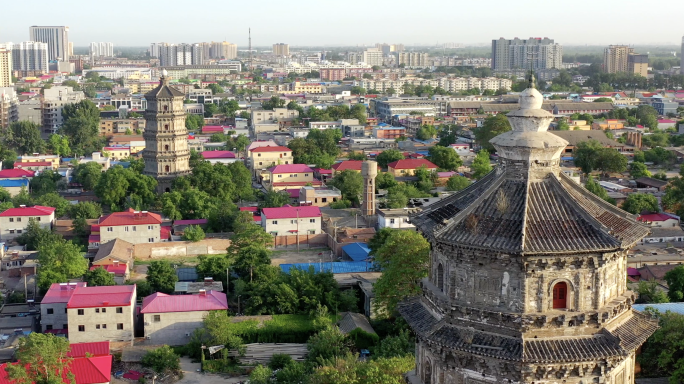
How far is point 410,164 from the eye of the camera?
51.8m

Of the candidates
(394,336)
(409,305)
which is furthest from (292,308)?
(409,305)

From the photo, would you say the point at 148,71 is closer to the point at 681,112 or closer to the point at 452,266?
the point at 681,112

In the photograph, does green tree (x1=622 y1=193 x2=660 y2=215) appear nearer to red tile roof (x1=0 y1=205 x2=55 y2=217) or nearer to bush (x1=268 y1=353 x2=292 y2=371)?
bush (x1=268 y1=353 x2=292 y2=371)

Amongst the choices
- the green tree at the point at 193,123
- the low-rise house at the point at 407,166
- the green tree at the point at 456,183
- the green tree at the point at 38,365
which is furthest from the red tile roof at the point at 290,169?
the green tree at the point at 38,365

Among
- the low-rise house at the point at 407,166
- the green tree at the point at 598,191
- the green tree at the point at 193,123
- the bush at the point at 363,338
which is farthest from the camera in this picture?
the green tree at the point at 193,123

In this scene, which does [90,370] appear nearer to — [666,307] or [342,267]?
[342,267]

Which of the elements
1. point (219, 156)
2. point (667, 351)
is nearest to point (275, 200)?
point (219, 156)

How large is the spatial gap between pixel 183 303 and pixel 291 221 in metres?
11.5

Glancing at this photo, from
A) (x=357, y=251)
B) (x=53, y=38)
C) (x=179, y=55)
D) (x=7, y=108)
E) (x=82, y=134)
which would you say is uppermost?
(x=53, y=38)

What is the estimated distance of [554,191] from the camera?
8.78 meters

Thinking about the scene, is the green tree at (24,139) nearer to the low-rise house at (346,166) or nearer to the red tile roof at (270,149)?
the red tile roof at (270,149)

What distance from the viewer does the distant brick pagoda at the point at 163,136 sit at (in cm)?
4522

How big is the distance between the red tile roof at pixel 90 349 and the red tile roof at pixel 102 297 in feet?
4.56

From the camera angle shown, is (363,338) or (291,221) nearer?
(363,338)
